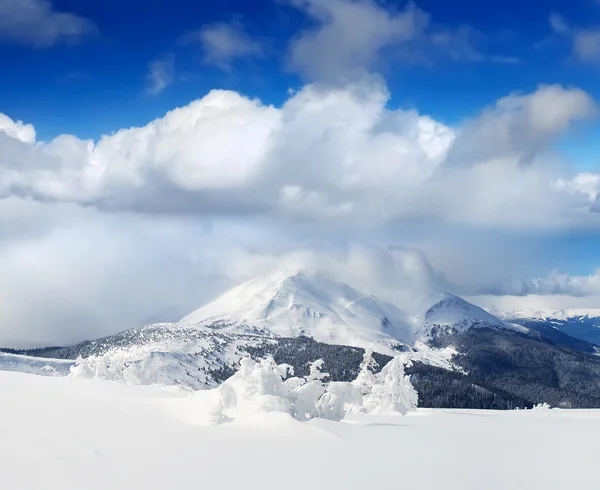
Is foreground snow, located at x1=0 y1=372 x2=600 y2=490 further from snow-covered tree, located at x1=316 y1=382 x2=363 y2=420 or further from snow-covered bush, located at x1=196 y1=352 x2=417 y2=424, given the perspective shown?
snow-covered tree, located at x1=316 y1=382 x2=363 y2=420

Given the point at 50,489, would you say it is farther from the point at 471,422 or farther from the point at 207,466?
the point at 471,422

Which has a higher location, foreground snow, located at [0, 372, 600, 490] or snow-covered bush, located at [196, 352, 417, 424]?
snow-covered bush, located at [196, 352, 417, 424]

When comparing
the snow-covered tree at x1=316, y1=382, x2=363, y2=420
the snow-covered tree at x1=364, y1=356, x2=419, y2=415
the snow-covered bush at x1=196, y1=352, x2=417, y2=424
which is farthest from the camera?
the snow-covered tree at x1=364, y1=356, x2=419, y2=415

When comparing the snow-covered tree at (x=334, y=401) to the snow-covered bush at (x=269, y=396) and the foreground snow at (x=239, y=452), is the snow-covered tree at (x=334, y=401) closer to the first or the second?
the snow-covered bush at (x=269, y=396)

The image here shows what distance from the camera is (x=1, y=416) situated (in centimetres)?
1881

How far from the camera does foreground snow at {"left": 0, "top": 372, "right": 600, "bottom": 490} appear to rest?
14.4 meters

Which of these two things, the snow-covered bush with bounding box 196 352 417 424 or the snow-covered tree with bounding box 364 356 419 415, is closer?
the snow-covered bush with bounding box 196 352 417 424

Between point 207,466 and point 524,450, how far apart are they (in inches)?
568

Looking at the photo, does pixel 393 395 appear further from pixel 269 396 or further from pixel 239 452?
pixel 239 452

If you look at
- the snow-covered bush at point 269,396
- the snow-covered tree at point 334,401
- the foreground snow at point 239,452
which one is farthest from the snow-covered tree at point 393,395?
the foreground snow at point 239,452

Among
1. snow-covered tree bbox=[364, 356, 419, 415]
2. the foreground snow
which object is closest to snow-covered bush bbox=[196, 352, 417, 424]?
the foreground snow

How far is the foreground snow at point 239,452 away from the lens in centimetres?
1437

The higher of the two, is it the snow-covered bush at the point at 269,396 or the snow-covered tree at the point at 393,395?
the snow-covered bush at the point at 269,396

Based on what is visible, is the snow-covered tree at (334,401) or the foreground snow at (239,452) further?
the snow-covered tree at (334,401)
